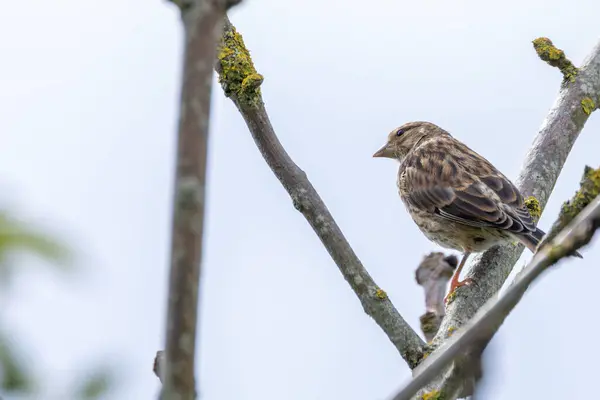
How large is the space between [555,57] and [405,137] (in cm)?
292

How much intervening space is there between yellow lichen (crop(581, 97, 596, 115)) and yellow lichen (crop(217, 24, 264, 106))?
2669mm

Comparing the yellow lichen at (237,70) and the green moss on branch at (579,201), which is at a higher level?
the yellow lichen at (237,70)

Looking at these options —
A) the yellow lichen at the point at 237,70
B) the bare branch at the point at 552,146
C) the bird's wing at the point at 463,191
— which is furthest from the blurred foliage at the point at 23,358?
the bird's wing at the point at 463,191

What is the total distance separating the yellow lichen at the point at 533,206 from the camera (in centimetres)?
708

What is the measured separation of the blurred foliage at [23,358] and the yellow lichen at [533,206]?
5.13 meters

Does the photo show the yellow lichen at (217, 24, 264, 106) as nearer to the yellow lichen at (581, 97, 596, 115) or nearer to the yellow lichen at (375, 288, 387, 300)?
the yellow lichen at (375, 288, 387, 300)

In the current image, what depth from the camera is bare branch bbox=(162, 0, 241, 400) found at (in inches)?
70.7

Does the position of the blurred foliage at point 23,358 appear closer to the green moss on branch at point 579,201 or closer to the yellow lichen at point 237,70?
the green moss on branch at point 579,201

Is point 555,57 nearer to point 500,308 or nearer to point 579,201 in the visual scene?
point 579,201

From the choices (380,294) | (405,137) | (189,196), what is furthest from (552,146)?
(189,196)

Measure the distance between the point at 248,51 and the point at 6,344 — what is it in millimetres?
3661

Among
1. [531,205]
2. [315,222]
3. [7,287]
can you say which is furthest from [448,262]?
[7,287]

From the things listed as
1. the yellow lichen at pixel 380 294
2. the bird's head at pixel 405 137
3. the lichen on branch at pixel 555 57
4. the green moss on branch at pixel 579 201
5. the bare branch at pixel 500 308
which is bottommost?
the bare branch at pixel 500 308

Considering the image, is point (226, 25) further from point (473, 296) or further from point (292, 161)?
point (473, 296)
